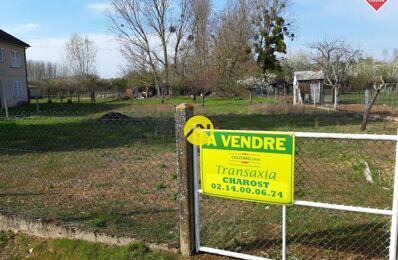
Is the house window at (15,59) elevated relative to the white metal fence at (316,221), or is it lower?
elevated

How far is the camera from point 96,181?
262 inches

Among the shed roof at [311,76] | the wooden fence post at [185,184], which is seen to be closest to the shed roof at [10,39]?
the shed roof at [311,76]

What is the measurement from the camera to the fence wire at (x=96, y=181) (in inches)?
180

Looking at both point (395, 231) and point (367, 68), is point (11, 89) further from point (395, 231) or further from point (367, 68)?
point (367, 68)

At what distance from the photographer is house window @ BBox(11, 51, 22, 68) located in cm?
3231

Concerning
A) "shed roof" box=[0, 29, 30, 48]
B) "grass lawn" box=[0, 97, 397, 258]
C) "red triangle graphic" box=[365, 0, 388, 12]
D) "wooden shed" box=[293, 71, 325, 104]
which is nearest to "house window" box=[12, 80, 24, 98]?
"shed roof" box=[0, 29, 30, 48]

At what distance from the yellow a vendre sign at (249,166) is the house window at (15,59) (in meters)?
33.6

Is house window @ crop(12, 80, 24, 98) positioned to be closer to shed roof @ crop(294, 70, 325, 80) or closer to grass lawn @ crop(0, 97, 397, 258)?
grass lawn @ crop(0, 97, 397, 258)

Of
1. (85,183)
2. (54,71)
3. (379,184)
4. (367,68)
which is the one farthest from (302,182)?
(54,71)

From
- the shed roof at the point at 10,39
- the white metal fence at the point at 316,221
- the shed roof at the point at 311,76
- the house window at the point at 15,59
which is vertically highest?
the shed roof at the point at 10,39

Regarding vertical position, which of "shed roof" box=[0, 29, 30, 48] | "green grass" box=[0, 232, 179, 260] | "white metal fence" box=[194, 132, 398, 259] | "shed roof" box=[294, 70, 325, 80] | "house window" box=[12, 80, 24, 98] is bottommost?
"green grass" box=[0, 232, 179, 260]

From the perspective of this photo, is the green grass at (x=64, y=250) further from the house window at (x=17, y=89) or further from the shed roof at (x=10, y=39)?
the house window at (x=17, y=89)

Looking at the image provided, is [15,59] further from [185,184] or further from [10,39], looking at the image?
[185,184]

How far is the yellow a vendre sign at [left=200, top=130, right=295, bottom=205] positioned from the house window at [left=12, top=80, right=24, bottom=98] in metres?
32.6
